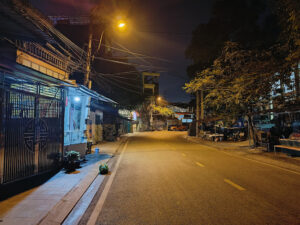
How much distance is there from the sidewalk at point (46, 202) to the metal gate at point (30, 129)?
2.83 feet

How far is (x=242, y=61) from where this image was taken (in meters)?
11.8

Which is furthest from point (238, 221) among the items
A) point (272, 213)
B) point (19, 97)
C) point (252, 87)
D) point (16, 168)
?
point (252, 87)

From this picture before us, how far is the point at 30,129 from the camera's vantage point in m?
6.45

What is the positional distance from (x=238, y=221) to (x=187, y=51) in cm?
2082

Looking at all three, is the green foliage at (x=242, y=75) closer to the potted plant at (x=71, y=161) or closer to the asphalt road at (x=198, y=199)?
the asphalt road at (x=198, y=199)

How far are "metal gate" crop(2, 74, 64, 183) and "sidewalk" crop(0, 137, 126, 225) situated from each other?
861mm

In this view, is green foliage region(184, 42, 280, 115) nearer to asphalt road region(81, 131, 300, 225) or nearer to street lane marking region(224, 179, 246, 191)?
asphalt road region(81, 131, 300, 225)

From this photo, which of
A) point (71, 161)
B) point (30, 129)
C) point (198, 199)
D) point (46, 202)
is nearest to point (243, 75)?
point (198, 199)

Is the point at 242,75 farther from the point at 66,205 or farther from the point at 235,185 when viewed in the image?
the point at 66,205

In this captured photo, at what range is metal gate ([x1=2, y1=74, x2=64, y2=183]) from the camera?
548 centimetres

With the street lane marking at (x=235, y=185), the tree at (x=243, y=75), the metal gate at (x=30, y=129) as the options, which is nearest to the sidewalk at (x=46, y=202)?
the metal gate at (x=30, y=129)

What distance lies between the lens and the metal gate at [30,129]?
18.0 ft

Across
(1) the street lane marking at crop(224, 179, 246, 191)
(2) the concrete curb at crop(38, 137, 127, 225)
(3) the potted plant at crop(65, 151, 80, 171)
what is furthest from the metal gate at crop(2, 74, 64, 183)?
(1) the street lane marking at crop(224, 179, 246, 191)

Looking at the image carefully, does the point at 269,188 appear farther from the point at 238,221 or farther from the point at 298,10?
the point at 298,10
